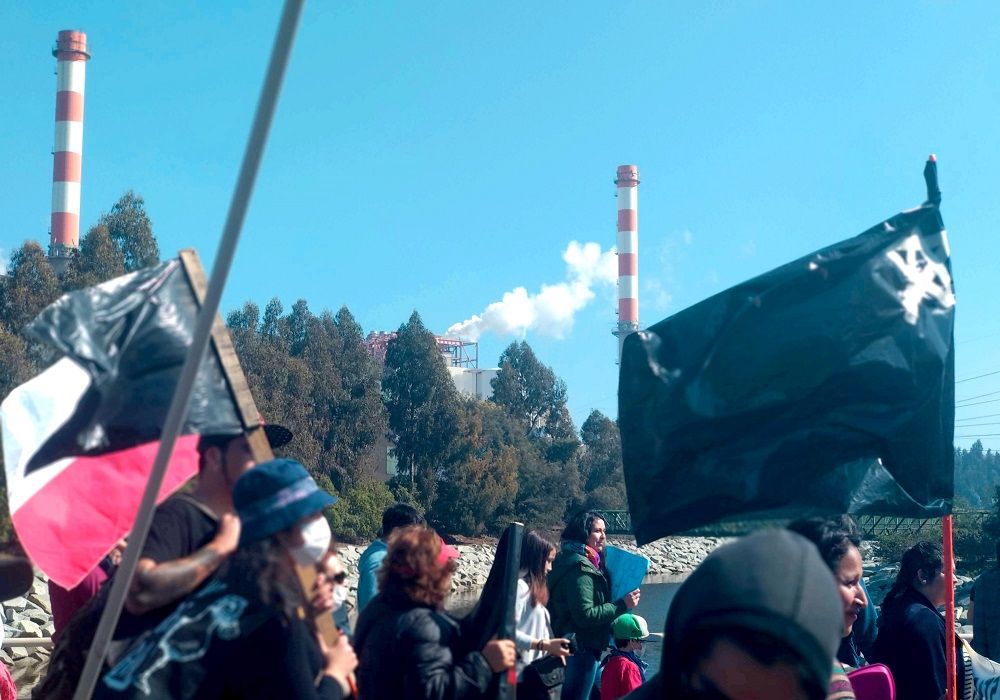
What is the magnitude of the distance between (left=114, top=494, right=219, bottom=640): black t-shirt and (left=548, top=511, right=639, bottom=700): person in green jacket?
3600 millimetres

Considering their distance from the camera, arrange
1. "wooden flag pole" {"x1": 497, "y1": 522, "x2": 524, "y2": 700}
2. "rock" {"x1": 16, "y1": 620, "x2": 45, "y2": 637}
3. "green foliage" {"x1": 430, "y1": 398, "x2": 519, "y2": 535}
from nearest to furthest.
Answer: "wooden flag pole" {"x1": 497, "y1": 522, "x2": 524, "y2": 700}, "rock" {"x1": 16, "y1": 620, "x2": 45, "y2": 637}, "green foliage" {"x1": 430, "y1": 398, "x2": 519, "y2": 535}

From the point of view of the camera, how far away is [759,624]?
161 cm

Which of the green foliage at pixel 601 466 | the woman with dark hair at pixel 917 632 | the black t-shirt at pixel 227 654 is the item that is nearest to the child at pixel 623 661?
the woman with dark hair at pixel 917 632

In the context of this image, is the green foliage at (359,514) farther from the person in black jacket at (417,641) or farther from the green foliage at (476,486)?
the person in black jacket at (417,641)

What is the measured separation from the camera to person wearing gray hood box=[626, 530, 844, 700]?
1615 millimetres

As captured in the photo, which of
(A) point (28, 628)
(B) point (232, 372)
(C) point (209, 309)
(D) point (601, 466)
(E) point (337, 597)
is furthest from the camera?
(D) point (601, 466)

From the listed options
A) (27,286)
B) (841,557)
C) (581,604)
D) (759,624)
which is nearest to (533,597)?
(581,604)

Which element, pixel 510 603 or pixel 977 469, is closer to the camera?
pixel 510 603

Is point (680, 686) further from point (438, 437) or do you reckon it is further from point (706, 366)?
point (438, 437)

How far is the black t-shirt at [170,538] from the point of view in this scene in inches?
94.8

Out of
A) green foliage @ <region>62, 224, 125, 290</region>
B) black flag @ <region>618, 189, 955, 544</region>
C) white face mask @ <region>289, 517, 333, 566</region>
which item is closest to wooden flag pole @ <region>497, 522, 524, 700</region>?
black flag @ <region>618, 189, 955, 544</region>

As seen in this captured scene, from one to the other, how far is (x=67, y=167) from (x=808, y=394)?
1437 inches

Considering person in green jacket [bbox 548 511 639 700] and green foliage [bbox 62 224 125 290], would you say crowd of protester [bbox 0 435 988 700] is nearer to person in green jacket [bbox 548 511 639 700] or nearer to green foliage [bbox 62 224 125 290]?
person in green jacket [bbox 548 511 639 700]

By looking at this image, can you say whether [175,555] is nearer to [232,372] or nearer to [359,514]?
[232,372]
